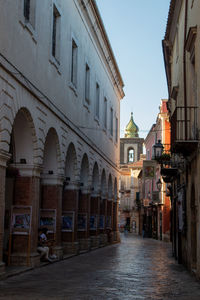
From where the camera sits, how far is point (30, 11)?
1528cm

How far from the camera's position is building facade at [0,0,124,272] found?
13570mm

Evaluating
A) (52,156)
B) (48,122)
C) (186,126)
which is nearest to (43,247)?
(52,156)

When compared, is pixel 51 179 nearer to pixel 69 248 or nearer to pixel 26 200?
pixel 26 200

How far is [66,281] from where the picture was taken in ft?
41.7

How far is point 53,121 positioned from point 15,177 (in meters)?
3.29

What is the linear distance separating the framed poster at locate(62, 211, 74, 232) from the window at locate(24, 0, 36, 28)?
9056 mm

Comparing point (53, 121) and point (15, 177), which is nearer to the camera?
point (15, 177)

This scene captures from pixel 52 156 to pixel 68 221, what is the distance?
3792mm

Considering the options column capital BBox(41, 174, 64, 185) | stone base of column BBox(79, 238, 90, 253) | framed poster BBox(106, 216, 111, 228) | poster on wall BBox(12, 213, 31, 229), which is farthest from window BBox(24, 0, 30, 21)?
framed poster BBox(106, 216, 111, 228)

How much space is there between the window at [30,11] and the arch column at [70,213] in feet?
29.3

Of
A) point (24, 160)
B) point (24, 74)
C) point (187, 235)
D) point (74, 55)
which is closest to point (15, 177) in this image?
point (24, 160)

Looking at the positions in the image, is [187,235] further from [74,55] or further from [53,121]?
[74,55]

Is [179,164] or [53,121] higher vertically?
[53,121]

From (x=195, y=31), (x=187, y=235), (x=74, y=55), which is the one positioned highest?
(x=74, y=55)
